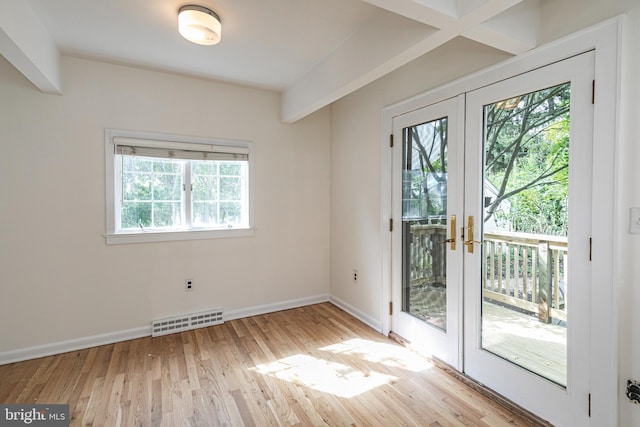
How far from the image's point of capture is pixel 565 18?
1681 mm

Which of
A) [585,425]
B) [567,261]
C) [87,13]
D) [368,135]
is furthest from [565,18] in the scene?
[87,13]

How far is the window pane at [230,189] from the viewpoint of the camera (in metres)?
3.41

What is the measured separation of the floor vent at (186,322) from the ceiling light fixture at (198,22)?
100 inches

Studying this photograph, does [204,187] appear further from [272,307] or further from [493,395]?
[493,395]

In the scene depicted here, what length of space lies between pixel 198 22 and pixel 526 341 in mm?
2901

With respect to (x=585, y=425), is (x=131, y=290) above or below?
above

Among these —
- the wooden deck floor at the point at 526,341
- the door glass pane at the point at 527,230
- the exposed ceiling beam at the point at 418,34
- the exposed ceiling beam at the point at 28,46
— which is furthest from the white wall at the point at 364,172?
the exposed ceiling beam at the point at 28,46

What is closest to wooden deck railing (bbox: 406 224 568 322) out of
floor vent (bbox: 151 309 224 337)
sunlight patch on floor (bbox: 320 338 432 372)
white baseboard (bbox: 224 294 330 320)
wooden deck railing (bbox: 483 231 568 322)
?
wooden deck railing (bbox: 483 231 568 322)

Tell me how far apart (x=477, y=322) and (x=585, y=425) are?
2.34ft

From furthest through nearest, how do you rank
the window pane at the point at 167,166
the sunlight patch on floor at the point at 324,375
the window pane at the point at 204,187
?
the window pane at the point at 204,187
the window pane at the point at 167,166
the sunlight patch on floor at the point at 324,375

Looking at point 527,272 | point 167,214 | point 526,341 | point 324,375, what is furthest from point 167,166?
point 526,341

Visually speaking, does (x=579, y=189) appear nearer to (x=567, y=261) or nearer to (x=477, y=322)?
(x=567, y=261)

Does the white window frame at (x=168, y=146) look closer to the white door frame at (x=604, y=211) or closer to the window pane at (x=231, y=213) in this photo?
the window pane at (x=231, y=213)

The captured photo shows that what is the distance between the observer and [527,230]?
6.30ft
